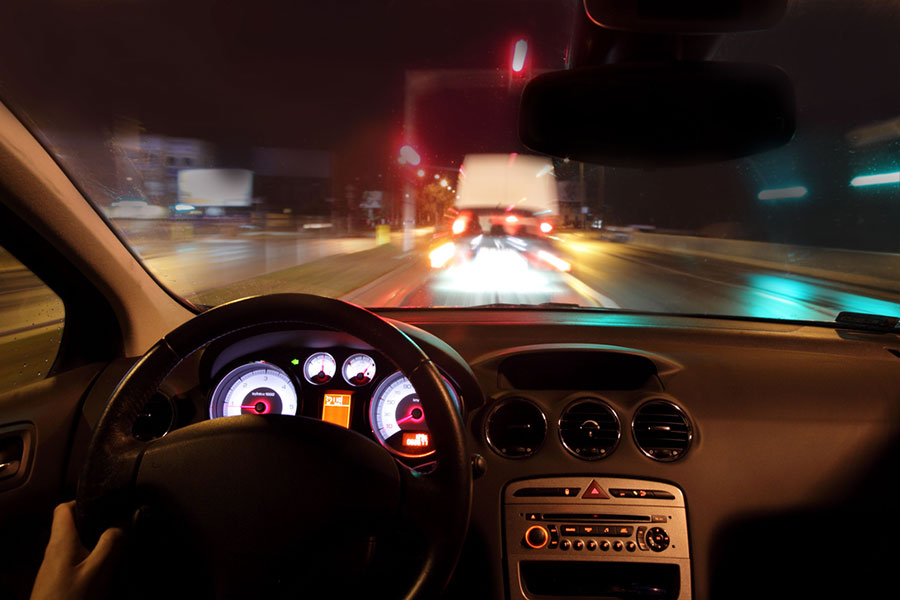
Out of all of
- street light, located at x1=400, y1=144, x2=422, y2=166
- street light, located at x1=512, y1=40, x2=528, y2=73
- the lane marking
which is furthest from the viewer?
the lane marking

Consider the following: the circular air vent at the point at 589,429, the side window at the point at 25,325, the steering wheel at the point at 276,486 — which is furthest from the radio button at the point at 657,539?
the side window at the point at 25,325

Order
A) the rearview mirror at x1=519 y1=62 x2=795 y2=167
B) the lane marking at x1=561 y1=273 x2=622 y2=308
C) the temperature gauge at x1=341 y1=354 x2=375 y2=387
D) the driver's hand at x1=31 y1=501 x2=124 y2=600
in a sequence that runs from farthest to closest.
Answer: the lane marking at x1=561 y1=273 x2=622 y2=308 < the temperature gauge at x1=341 y1=354 x2=375 y2=387 < the rearview mirror at x1=519 y1=62 x2=795 y2=167 < the driver's hand at x1=31 y1=501 x2=124 y2=600

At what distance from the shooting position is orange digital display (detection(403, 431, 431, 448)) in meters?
2.70

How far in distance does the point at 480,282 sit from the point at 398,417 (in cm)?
467

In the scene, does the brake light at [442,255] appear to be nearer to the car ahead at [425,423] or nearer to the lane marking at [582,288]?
the lane marking at [582,288]

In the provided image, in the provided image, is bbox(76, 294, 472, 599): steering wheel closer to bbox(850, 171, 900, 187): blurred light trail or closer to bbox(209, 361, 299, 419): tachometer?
bbox(209, 361, 299, 419): tachometer

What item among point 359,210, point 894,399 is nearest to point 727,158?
point 894,399

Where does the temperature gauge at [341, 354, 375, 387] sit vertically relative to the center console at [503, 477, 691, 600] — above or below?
above

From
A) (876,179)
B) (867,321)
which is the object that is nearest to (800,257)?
(876,179)

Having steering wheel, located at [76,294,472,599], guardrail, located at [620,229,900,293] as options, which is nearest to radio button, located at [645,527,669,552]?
steering wheel, located at [76,294,472,599]

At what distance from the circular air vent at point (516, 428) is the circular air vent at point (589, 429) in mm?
110

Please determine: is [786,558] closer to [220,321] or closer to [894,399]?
[894,399]

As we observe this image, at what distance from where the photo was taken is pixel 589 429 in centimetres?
291

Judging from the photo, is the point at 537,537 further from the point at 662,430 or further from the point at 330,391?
the point at 330,391
